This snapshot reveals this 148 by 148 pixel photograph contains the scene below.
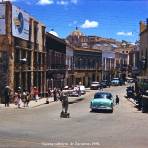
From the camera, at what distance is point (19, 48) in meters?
53.7

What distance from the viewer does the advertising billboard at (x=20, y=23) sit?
51.1 m

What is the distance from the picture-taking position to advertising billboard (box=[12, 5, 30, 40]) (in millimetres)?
51062

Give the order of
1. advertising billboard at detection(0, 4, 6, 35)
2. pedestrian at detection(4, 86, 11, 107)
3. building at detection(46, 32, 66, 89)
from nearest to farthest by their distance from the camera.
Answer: pedestrian at detection(4, 86, 11, 107) → advertising billboard at detection(0, 4, 6, 35) → building at detection(46, 32, 66, 89)

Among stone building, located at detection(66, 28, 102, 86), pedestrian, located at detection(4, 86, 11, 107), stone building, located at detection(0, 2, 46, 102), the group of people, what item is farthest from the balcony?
pedestrian, located at detection(4, 86, 11, 107)

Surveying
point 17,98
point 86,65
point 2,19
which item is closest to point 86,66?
point 86,65

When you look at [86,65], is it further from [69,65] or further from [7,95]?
[7,95]

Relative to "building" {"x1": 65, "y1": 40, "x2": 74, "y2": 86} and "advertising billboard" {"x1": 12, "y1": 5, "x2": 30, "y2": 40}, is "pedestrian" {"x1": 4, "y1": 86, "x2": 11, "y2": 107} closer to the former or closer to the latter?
"advertising billboard" {"x1": 12, "y1": 5, "x2": 30, "y2": 40}

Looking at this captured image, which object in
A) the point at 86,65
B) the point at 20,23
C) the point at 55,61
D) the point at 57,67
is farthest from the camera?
the point at 86,65

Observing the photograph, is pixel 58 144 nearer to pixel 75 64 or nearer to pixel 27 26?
pixel 27 26

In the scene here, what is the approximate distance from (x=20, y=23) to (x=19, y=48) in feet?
8.19

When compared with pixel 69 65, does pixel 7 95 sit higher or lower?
lower

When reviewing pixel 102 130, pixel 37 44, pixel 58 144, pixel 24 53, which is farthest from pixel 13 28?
pixel 58 144

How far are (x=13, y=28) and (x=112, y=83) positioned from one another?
69.1m

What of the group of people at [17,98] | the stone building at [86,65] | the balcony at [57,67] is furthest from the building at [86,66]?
the group of people at [17,98]
